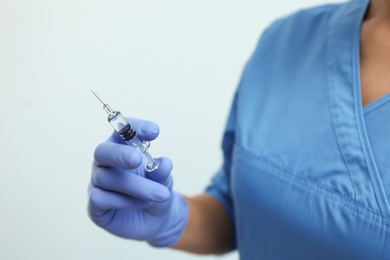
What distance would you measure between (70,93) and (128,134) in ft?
0.25

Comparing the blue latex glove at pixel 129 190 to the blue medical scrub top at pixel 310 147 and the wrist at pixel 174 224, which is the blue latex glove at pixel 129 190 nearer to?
the wrist at pixel 174 224

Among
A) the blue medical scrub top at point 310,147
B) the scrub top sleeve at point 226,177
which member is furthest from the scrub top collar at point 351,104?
the scrub top sleeve at point 226,177

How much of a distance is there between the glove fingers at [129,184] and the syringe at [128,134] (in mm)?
18

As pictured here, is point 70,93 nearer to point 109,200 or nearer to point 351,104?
point 109,200

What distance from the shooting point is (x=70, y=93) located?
42 cm

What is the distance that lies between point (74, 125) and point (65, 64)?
66mm

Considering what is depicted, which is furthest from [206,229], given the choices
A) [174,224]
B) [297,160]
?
[297,160]

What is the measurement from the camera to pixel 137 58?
1.65 feet

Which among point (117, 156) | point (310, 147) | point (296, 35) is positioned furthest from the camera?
point (296, 35)

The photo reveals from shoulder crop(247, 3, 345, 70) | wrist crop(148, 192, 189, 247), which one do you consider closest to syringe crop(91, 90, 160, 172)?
wrist crop(148, 192, 189, 247)

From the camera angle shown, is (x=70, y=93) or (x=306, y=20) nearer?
(x=70, y=93)

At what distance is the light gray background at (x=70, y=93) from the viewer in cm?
41

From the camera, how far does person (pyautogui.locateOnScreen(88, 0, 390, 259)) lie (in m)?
0.44

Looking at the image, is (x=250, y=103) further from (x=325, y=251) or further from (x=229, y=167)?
(x=325, y=251)
